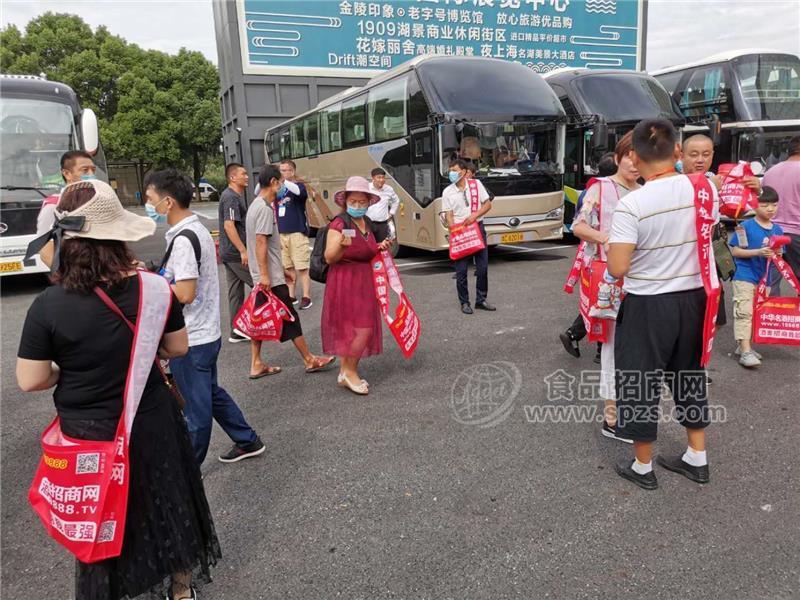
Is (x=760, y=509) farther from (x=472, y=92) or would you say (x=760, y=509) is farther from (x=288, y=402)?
(x=472, y=92)

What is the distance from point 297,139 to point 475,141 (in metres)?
7.13

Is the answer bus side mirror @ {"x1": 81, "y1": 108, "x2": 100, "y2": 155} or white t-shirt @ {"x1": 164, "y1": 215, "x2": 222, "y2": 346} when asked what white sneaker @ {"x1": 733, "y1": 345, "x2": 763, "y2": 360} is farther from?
bus side mirror @ {"x1": 81, "y1": 108, "x2": 100, "y2": 155}

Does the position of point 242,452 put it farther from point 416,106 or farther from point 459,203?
point 416,106

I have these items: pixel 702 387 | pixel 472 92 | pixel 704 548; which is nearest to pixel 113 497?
pixel 704 548

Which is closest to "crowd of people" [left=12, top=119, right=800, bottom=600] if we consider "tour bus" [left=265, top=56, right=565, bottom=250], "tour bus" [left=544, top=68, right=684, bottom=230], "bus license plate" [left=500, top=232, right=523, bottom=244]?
"tour bus" [left=265, top=56, right=565, bottom=250]

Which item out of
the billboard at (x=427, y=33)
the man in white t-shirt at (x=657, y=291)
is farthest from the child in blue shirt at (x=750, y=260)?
the billboard at (x=427, y=33)

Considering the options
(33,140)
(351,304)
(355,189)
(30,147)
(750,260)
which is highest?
(33,140)

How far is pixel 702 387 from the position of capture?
9.41 ft

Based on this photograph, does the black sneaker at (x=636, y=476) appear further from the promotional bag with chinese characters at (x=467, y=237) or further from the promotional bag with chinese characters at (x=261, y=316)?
the promotional bag with chinese characters at (x=467, y=237)

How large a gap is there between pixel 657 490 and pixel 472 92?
305 inches

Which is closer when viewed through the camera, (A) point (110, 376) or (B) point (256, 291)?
(A) point (110, 376)

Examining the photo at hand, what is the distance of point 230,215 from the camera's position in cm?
553

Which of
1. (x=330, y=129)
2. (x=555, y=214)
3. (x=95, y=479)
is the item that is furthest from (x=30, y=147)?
(x=95, y=479)

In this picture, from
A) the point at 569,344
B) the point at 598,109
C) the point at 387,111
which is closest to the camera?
the point at 569,344
